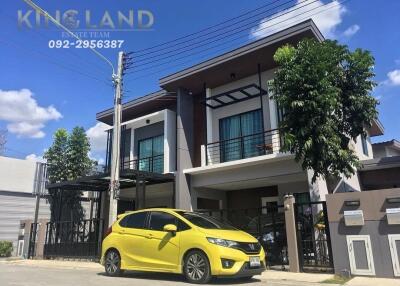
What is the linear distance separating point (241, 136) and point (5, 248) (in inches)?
533

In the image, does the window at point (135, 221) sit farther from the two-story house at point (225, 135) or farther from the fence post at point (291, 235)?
the two-story house at point (225, 135)

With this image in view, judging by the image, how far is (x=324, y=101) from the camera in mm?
10367

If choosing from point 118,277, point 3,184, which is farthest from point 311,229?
point 3,184

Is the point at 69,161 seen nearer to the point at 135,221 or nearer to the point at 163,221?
the point at 135,221

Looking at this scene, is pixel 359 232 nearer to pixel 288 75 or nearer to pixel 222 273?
pixel 222 273

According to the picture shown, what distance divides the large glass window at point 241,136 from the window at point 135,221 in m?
6.29

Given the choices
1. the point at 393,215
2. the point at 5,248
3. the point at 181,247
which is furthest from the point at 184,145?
the point at 5,248

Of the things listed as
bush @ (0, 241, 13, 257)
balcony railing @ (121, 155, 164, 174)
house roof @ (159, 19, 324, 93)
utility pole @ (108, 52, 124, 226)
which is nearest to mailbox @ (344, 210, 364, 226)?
house roof @ (159, 19, 324, 93)

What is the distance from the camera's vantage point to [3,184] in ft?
72.8

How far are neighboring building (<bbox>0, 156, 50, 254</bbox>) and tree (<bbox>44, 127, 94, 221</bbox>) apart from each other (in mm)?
2041

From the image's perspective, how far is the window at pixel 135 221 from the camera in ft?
31.6

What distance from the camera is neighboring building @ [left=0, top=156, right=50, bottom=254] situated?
22062mm

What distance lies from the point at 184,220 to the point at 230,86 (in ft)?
28.9

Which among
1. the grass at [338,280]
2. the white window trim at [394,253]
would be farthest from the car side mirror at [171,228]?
the white window trim at [394,253]
